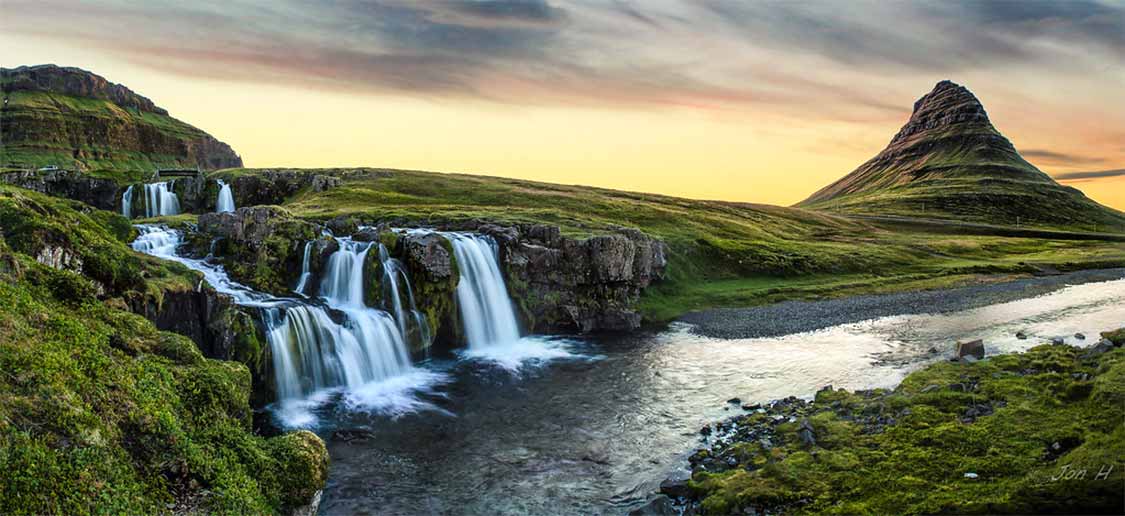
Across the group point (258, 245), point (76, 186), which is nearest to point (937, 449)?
point (258, 245)

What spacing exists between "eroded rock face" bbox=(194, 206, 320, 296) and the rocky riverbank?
101 feet

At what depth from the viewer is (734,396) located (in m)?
32.0

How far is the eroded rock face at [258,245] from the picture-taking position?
3984cm

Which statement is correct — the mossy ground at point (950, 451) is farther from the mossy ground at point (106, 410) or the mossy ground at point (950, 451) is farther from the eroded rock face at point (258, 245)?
the eroded rock face at point (258, 245)

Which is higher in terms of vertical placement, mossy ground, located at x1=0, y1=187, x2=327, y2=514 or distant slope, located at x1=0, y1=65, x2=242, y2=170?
distant slope, located at x1=0, y1=65, x2=242, y2=170

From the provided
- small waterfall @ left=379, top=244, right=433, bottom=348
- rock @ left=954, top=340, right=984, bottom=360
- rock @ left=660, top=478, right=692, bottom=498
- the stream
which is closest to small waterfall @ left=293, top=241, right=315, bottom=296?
the stream

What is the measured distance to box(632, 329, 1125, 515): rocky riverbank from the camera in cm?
1559

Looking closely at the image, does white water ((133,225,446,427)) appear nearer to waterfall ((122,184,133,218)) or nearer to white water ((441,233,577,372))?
white water ((441,233,577,372))

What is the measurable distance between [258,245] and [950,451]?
135 ft

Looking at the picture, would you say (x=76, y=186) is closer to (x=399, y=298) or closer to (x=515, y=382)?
(x=399, y=298)

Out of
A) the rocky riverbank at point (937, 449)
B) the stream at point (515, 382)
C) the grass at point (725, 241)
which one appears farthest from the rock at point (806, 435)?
the grass at point (725, 241)

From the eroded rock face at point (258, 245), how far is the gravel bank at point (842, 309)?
3381 cm

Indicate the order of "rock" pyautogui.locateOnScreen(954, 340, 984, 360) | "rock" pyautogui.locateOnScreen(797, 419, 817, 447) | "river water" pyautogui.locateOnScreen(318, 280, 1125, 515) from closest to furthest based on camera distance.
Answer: "river water" pyautogui.locateOnScreen(318, 280, 1125, 515)
"rock" pyautogui.locateOnScreen(797, 419, 817, 447)
"rock" pyautogui.locateOnScreen(954, 340, 984, 360)

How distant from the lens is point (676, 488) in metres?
20.4
